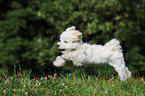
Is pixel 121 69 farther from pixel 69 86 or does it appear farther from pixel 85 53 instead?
pixel 69 86

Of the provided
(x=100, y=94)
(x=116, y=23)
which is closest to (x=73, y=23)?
(x=116, y=23)

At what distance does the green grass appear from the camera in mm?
3094

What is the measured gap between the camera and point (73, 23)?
27.1ft

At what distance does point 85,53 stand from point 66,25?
16.2 feet

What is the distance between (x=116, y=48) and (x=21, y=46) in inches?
255

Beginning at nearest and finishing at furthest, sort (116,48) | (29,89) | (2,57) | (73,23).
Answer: (29,89) → (116,48) → (73,23) → (2,57)

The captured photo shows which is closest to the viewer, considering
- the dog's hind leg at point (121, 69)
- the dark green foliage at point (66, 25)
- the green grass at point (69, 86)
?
the green grass at point (69, 86)

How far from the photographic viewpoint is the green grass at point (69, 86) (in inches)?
122

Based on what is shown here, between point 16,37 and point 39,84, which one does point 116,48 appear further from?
point 16,37

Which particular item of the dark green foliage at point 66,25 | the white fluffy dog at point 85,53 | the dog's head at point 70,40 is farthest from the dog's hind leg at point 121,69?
the dark green foliage at point 66,25

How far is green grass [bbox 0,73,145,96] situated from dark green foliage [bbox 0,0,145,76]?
356 cm

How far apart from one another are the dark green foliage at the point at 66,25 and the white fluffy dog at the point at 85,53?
12.4 ft

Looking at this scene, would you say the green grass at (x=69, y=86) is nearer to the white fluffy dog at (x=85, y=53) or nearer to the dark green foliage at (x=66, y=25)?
the white fluffy dog at (x=85, y=53)

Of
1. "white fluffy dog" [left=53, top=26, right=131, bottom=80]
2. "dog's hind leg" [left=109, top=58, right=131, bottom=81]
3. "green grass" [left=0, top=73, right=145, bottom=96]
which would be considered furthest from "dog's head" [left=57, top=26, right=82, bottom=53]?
"dog's hind leg" [left=109, top=58, right=131, bottom=81]
